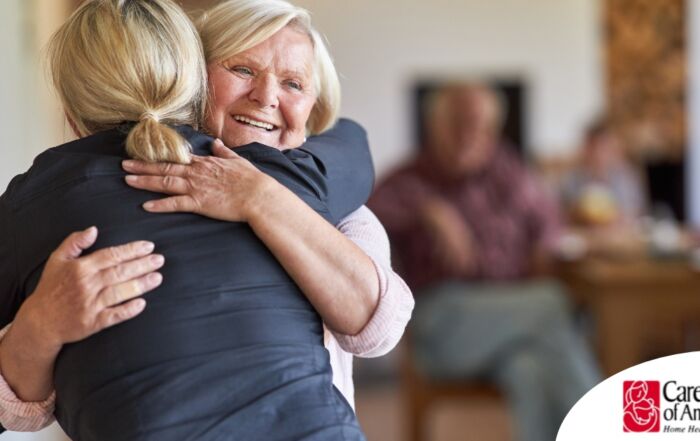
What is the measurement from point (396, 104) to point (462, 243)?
266 centimetres

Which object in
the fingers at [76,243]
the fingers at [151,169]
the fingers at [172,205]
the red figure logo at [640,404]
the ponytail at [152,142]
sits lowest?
the red figure logo at [640,404]

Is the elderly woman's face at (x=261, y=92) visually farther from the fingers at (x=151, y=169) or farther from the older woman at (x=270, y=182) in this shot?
the fingers at (x=151, y=169)

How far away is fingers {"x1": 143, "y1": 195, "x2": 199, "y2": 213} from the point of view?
95 cm

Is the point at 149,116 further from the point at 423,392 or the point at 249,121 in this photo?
the point at 423,392

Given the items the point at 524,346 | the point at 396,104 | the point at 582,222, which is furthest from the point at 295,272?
the point at 396,104

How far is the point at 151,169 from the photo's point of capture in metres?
0.97

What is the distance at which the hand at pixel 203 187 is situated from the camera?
37.6 inches

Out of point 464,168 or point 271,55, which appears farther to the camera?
point 464,168

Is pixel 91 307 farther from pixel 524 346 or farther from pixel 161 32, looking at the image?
pixel 524 346

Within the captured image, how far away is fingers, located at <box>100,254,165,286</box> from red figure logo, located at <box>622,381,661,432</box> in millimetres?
634

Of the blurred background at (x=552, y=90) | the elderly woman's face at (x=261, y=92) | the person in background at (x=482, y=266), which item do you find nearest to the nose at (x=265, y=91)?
the elderly woman's face at (x=261, y=92)

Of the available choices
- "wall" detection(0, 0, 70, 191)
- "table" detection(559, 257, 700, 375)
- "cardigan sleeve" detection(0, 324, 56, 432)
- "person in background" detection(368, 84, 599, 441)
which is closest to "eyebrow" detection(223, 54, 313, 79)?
"cardigan sleeve" detection(0, 324, 56, 432)

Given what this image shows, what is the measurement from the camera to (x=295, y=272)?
967mm

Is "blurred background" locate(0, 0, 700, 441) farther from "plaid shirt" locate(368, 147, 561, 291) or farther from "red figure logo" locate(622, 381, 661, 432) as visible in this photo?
"red figure logo" locate(622, 381, 661, 432)
